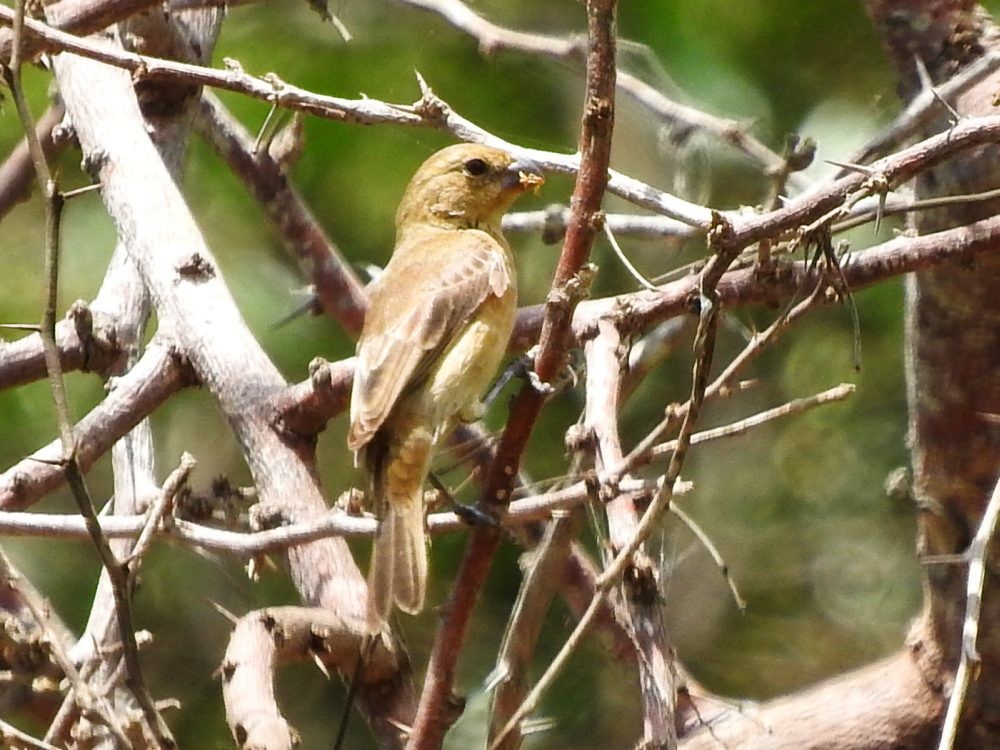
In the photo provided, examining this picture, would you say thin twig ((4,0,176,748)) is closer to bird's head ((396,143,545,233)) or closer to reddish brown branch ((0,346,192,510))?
reddish brown branch ((0,346,192,510))

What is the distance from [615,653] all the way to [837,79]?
2.38 metres

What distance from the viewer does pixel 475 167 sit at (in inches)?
180

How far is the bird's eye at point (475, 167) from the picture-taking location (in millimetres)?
4543

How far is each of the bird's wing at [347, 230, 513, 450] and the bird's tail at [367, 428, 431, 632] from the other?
0.12 metres

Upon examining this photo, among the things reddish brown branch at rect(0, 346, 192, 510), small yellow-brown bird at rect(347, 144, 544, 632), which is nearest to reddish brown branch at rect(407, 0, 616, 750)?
small yellow-brown bird at rect(347, 144, 544, 632)

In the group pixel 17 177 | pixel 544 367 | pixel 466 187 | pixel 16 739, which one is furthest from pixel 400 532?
pixel 17 177

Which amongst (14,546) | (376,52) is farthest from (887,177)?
(14,546)

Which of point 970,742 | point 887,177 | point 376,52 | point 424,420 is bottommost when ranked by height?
point 970,742

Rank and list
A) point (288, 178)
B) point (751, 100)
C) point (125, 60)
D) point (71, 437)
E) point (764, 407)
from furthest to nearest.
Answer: point (764, 407)
point (751, 100)
point (288, 178)
point (125, 60)
point (71, 437)

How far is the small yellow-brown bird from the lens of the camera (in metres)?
3.38

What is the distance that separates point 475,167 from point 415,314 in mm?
786

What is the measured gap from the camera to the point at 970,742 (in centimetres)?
419

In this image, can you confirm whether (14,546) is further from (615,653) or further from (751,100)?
(751,100)

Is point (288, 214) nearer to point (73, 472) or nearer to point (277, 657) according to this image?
point (277, 657)
